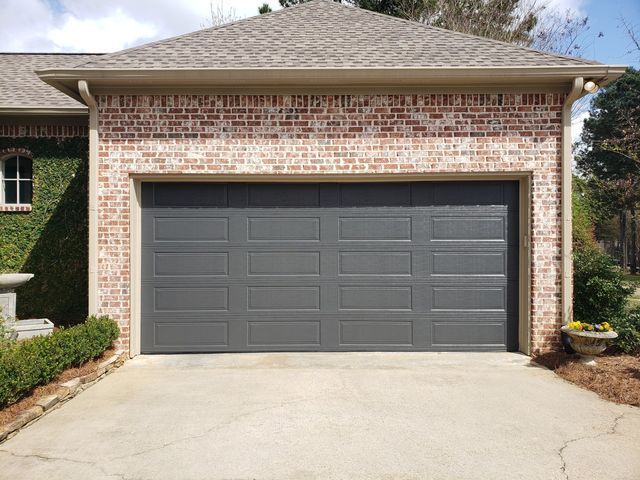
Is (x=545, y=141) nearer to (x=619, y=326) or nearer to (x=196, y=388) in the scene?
(x=619, y=326)

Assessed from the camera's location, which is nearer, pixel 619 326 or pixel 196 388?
pixel 196 388

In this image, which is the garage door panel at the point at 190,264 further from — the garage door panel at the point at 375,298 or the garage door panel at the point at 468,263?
the garage door panel at the point at 468,263

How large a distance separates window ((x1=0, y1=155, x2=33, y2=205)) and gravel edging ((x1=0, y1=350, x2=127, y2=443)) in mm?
3919

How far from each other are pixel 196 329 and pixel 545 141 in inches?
236

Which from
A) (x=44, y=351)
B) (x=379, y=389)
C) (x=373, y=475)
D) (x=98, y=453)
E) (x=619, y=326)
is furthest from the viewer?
(x=619, y=326)

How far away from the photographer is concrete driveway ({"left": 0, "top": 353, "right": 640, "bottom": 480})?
342 centimetres

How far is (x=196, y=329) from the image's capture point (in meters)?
6.74

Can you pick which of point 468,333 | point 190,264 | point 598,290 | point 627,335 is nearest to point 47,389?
point 190,264

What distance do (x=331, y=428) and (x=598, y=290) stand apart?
487 cm

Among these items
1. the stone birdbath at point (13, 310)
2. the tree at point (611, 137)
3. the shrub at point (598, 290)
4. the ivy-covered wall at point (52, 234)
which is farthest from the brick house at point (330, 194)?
the tree at point (611, 137)

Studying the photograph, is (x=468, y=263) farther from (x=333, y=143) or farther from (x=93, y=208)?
(x=93, y=208)

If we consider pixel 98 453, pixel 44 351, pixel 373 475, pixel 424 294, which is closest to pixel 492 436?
pixel 373 475

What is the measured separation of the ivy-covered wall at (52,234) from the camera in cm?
782

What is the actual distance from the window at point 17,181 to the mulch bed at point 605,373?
9.18m
